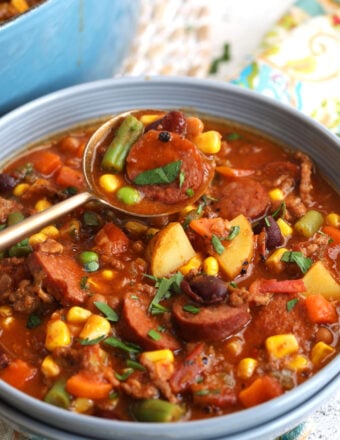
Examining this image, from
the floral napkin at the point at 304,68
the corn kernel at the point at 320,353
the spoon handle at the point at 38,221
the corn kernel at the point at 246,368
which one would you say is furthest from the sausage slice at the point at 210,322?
the floral napkin at the point at 304,68

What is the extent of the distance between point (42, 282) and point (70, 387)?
2.39ft

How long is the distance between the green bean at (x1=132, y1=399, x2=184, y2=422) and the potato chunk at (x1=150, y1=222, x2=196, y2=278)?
0.95 meters

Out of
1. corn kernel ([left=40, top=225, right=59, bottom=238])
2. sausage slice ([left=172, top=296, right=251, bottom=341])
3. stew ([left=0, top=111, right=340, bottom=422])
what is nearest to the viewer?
stew ([left=0, top=111, right=340, bottom=422])

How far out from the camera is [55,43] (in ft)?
18.3

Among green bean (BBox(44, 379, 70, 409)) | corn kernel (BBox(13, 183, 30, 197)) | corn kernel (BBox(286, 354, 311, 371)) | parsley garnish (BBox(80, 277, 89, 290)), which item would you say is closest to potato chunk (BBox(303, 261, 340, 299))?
corn kernel (BBox(286, 354, 311, 371))

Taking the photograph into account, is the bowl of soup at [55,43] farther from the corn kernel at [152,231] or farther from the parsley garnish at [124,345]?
the parsley garnish at [124,345]

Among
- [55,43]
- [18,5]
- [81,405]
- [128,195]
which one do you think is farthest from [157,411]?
[18,5]

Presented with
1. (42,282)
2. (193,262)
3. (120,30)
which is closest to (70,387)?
(42,282)

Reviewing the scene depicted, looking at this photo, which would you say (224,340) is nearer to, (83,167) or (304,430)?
(304,430)

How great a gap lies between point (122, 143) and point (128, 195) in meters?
0.42

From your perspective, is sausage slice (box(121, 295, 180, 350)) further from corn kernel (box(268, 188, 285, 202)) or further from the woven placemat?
the woven placemat

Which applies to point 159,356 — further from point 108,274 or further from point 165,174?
point 165,174

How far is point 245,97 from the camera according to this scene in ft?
19.2

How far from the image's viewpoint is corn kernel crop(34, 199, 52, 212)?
523cm
